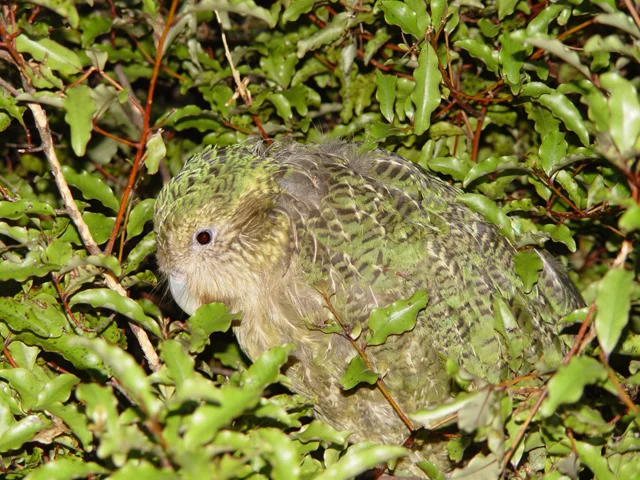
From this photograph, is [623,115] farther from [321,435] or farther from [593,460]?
[321,435]

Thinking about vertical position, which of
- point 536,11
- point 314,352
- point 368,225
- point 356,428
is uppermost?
point 536,11

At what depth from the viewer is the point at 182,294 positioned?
3672mm

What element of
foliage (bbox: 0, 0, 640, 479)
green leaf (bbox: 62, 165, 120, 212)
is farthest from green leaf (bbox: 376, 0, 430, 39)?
green leaf (bbox: 62, 165, 120, 212)

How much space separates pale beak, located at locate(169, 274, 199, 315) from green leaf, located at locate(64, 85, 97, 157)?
106 cm

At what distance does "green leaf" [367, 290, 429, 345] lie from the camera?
285cm

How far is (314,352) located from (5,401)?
4.47ft

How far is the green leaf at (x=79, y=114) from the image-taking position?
8.93 feet

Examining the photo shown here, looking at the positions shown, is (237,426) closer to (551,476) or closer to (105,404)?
(105,404)

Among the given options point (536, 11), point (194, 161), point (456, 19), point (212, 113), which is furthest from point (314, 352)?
point (536, 11)

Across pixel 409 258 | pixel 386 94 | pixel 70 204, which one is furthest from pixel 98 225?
pixel 386 94

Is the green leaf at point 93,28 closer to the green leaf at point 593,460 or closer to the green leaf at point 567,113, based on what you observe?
the green leaf at point 567,113

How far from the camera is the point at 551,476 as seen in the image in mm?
2646

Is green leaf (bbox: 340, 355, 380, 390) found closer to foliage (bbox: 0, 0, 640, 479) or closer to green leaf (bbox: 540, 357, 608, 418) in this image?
foliage (bbox: 0, 0, 640, 479)

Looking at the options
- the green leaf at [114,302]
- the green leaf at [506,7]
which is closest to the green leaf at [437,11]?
the green leaf at [506,7]
